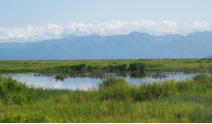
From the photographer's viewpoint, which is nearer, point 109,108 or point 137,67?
point 109,108

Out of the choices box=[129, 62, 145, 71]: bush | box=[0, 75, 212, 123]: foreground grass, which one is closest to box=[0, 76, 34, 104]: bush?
box=[0, 75, 212, 123]: foreground grass

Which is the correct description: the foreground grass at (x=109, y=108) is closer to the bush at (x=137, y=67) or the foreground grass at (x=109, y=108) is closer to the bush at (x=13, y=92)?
the bush at (x=13, y=92)

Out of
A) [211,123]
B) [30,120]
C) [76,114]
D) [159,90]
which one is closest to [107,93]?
[159,90]

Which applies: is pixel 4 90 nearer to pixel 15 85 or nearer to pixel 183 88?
pixel 15 85

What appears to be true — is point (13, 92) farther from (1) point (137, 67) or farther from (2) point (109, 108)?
(1) point (137, 67)

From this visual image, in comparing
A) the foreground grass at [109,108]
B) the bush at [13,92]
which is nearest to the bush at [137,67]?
the foreground grass at [109,108]

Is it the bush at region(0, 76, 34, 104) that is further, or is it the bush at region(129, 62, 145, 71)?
the bush at region(129, 62, 145, 71)

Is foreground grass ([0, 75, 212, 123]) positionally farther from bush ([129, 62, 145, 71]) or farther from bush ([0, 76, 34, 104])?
bush ([129, 62, 145, 71])

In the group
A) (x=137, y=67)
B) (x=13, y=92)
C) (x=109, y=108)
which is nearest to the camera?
(x=109, y=108)

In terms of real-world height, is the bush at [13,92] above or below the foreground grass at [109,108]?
above

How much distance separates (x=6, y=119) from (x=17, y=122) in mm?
483

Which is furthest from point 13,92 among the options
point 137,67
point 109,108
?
point 137,67

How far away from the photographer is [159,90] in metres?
12.7

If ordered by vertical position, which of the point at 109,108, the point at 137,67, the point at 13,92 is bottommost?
the point at 109,108
